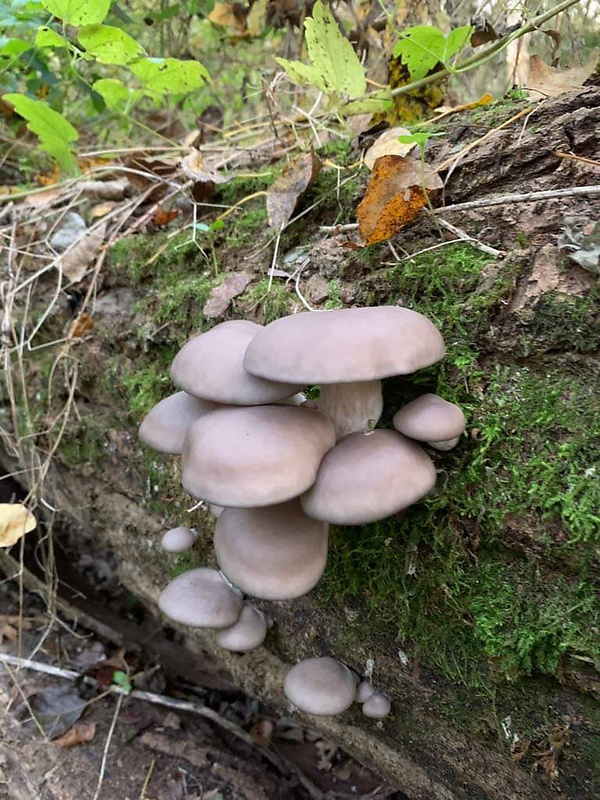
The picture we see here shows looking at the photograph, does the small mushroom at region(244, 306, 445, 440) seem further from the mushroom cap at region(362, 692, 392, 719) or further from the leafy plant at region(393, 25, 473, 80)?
the leafy plant at region(393, 25, 473, 80)

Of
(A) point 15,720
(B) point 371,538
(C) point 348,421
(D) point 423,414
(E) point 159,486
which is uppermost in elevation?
(D) point 423,414

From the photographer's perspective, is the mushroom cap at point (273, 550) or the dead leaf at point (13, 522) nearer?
the mushroom cap at point (273, 550)

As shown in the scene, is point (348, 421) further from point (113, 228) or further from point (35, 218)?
point (35, 218)

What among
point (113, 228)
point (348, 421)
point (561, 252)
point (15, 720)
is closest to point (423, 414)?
point (348, 421)

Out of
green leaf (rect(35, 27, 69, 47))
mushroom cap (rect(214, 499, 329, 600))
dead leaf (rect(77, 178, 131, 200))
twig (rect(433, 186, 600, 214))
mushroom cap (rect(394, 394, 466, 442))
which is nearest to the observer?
mushroom cap (rect(394, 394, 466, 442))

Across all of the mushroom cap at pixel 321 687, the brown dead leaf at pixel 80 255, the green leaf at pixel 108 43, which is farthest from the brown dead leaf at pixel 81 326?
the mushroom cap at pixel 321 687

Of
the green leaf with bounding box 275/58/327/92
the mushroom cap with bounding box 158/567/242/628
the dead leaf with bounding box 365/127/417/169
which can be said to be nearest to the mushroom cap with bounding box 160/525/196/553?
the mushroom cap with bounding box 158/567/242/628

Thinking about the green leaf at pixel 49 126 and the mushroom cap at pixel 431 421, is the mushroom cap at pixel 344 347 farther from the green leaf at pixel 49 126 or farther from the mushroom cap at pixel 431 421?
the green leaf at pixel 49 126
